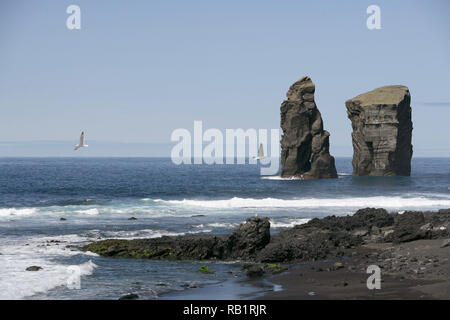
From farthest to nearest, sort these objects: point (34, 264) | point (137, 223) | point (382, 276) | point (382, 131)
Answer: point (382, 131)
point (137, 223)
point (34, 264)
point (382, 276)

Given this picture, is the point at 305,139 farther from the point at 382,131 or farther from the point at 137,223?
the point at 137,223

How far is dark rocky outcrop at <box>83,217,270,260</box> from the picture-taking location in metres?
25.0

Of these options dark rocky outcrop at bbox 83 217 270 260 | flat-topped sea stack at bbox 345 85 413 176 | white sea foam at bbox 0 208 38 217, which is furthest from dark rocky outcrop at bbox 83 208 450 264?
flat-topped sea stack at bbox 345 85 413 176

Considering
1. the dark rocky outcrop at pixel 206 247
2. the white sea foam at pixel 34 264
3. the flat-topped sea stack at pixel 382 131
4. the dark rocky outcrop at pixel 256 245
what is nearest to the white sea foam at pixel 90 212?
the white sea foam at pixel 34 264

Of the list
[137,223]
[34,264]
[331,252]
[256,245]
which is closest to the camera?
[34,264]

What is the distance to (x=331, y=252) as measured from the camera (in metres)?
24.6

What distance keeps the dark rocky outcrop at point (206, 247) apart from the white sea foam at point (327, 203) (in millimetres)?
26518

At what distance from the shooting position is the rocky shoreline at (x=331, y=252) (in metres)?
18.1

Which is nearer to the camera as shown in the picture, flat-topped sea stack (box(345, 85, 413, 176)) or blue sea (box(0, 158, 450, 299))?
blue sea (box(0, 158, 450, 299))

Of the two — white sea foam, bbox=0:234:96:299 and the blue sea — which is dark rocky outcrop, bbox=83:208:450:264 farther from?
white sea foam, bbox=0:234:96:299

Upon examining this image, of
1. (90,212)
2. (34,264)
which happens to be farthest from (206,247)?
(90,212)

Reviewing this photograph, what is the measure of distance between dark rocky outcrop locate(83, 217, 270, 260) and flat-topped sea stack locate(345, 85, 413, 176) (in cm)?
7512

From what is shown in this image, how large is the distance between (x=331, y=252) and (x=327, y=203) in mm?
32080

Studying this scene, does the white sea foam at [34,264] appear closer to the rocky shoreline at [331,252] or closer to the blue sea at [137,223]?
the blue sea at [137,223]
